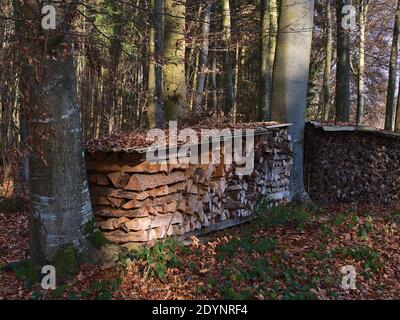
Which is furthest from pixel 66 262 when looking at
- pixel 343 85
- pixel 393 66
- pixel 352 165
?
pixel 393 66

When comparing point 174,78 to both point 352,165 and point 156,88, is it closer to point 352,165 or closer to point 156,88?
point 156,88

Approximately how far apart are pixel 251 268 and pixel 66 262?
2.23 m

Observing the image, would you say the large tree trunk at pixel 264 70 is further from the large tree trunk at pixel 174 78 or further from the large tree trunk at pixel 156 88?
the large tree trunk at pixel 174 78

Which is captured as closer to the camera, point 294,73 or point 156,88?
point 294,73

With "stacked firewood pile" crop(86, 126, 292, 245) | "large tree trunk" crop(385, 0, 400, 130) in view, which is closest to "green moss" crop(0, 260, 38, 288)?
"stacked firewood pile" crop(86, 126, 292, 245)

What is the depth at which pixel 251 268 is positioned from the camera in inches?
222

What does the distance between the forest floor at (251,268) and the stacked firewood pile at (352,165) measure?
8.16 ft

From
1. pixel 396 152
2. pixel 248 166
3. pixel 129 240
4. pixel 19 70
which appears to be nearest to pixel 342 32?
pixel 396 152

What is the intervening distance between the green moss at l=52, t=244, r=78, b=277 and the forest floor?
127 millimetres

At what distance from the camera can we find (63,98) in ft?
18.1

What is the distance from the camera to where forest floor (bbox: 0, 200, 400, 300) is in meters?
5.11

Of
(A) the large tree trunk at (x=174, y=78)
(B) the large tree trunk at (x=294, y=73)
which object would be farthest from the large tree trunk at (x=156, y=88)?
(B) the large tree trunk at (x=294, y=73)

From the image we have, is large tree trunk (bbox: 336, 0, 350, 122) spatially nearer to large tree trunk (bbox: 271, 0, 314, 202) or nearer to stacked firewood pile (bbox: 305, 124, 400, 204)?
stacked firewood pile (bbox: 305, 124, 400, 204)

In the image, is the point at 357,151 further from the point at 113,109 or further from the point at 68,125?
the point at 113,109
